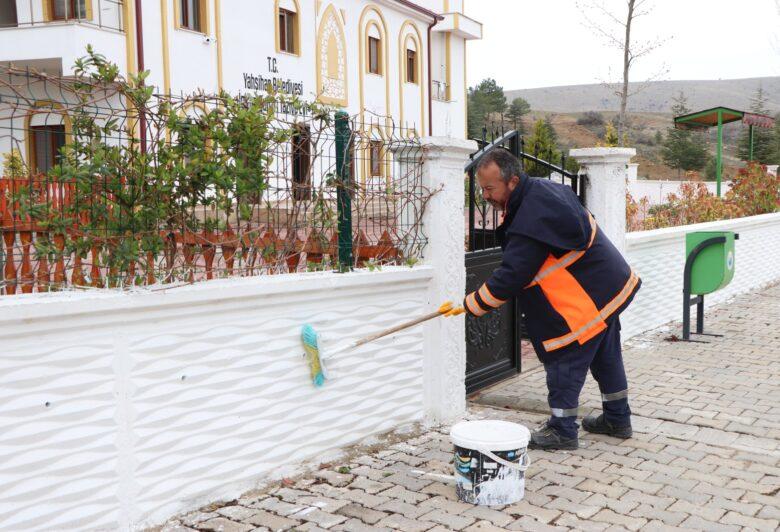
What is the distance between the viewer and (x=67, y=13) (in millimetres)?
A: 16312

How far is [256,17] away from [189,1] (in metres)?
2.05

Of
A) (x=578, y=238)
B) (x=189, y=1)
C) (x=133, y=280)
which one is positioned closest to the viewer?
(x=133, y=280)

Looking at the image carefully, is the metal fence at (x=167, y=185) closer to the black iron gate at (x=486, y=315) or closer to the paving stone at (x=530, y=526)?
the black iron gate at (x=486, y=315)

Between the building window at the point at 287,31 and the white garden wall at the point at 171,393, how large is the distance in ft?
55.5

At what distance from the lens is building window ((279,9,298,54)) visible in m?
21.1

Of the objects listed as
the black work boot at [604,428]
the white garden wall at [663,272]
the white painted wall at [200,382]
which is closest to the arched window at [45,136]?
the white painted wall at [200,382]

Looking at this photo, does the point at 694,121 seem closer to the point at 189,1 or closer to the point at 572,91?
the point at 189,1

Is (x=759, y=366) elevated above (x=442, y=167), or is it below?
below

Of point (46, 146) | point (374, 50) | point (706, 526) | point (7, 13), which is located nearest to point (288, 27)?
point (374, 50)

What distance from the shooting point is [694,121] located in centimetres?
1920

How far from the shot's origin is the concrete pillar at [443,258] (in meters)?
5.80

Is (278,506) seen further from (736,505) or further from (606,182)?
(606,182)

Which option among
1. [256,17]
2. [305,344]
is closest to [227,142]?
[305,344]

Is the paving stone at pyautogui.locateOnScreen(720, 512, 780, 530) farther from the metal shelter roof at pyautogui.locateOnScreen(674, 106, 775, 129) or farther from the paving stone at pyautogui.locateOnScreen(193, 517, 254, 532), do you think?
the metal shelter roof at pyautogui.locateOnScreen(674, 106, 775, 129)
